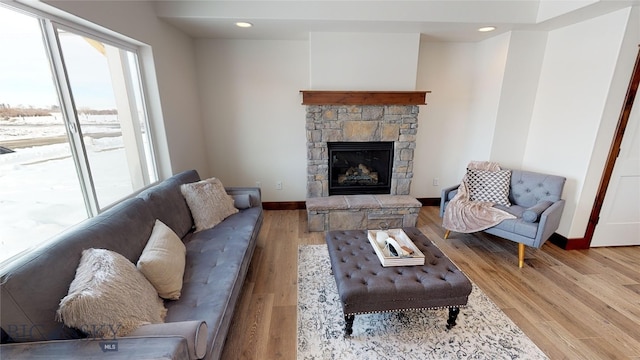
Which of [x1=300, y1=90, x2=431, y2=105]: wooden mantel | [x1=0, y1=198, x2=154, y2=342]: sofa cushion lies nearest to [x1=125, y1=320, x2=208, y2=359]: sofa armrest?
[x1=0, y1=198, x2=154, y2=342]: sofa cushion

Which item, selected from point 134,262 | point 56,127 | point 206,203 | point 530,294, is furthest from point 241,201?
point 530,294

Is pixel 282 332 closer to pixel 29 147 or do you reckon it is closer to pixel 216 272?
pixel 216 272

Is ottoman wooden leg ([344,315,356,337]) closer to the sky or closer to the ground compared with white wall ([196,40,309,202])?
closer to the ground

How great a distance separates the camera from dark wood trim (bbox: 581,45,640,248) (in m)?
2.33

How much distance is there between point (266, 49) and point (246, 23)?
69 cm

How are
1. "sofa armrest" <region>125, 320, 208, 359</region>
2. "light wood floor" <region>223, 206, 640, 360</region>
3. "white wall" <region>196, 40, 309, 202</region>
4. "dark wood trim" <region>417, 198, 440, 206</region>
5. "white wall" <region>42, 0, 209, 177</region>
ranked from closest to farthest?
1. "sofa armrest" <region>125, 320, 208, 359</region>
2. "light wood floor" <region>223, 206, 640, 360</region>
3. "white wall" <region>42, 0, 209, 177</region>
4. "white wall" <region>196, 40, 309, 202</region>
5. "dark wood trim" <region>417, 198, 440, 206</region>

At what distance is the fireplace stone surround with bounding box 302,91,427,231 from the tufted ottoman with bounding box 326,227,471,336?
1.30 meters

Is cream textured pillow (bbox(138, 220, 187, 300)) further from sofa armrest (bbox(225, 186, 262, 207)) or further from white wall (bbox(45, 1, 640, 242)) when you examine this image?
white wall (bbox(45, 1, 640, 242))

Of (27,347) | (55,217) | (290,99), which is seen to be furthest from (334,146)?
(27,347)

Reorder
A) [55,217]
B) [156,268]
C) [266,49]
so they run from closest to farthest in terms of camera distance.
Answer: [156,268] → [55,217] → [266,49]

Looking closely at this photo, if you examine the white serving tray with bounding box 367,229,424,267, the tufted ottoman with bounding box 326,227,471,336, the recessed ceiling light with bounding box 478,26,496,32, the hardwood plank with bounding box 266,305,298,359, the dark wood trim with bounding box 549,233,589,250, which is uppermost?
the recessed ceiling light with bounding box 478,26,496,32

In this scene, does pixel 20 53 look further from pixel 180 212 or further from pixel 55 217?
pixel 180 212

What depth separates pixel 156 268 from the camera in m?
1.42

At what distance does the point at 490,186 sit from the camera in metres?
2.89
